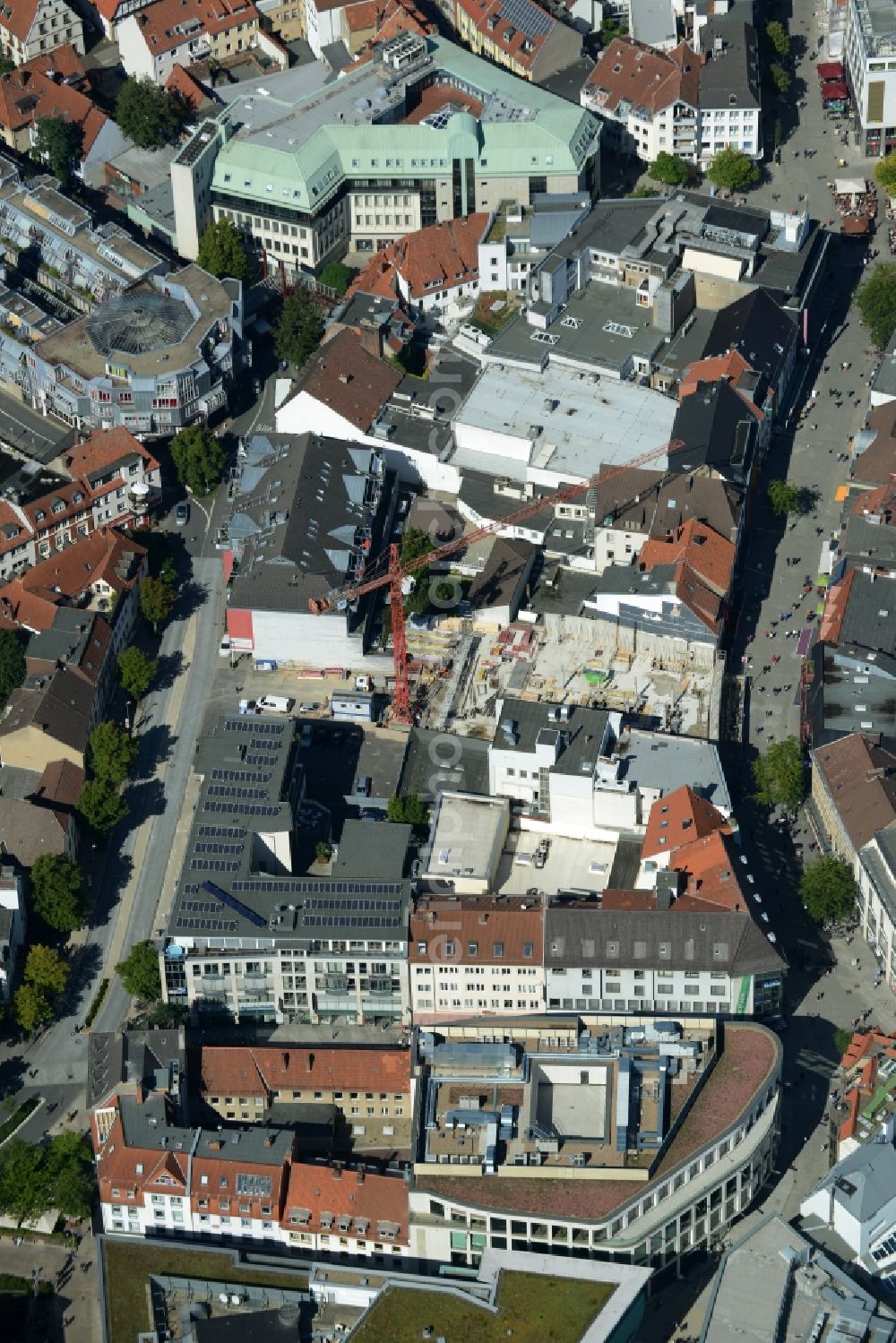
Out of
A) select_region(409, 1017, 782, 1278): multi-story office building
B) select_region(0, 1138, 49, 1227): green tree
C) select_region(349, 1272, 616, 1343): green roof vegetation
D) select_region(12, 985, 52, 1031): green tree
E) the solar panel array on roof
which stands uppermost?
the solar panel array on roof

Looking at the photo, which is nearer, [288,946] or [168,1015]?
[288,946]

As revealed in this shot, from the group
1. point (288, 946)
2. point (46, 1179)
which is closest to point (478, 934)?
point (288, 946)

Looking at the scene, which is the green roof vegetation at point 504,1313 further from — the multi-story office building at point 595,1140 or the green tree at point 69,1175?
the green tree at point 69,1175

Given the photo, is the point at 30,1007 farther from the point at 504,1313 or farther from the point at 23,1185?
the point at 504,1313

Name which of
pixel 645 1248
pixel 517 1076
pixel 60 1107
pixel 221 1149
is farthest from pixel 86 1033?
pixel 645 1248

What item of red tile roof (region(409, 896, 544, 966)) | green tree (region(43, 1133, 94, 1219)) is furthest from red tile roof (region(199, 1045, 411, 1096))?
green tree (region(43, 1133, 94, 1219))

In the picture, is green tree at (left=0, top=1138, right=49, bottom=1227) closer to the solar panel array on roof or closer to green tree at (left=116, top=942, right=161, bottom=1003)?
green tree at (left=116, top=942, right=161, bottom=1003)
